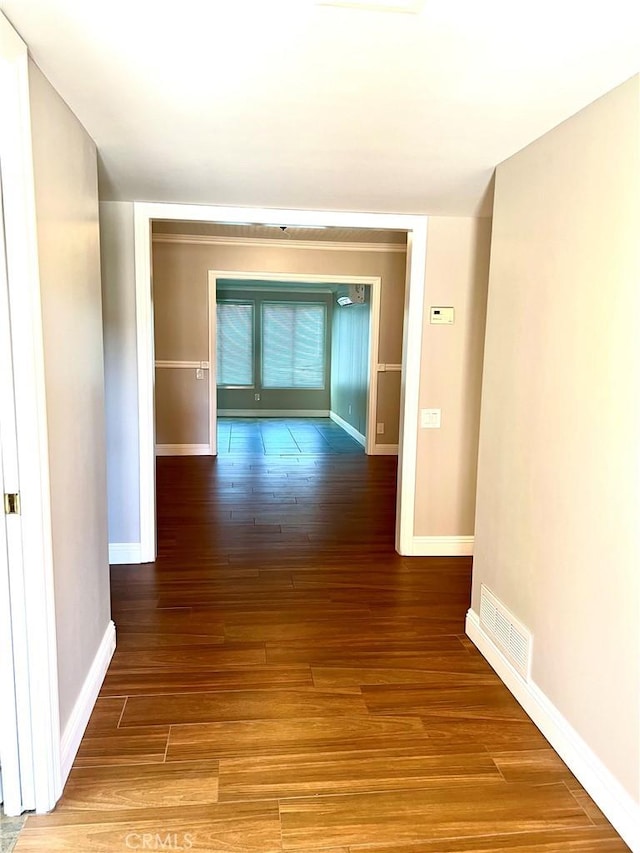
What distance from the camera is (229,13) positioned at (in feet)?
4.63

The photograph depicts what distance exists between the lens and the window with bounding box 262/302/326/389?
10555mm

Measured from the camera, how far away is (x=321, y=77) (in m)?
1.72

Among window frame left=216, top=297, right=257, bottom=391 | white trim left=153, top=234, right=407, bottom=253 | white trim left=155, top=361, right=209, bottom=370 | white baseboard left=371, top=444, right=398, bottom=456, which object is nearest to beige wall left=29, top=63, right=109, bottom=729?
white trim left=153, top=234, right=407, bottom=253

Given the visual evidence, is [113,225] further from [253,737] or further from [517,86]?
[253,737]

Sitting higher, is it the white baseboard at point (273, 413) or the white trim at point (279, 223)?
the white trim at point (279, 223)

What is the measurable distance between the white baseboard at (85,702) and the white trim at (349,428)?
5.15 m

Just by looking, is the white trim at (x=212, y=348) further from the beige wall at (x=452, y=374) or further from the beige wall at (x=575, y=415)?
the beige wall at (x=575, y=415)

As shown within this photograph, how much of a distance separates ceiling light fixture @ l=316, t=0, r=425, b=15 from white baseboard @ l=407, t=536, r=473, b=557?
305 cm

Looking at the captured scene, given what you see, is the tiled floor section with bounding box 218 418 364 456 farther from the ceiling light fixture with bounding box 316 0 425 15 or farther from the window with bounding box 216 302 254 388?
the ceiling light fixture with bounding box 316 0 425 15

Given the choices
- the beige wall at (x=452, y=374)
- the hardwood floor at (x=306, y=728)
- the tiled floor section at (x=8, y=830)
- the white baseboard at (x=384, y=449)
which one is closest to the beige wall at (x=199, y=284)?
the white baseboard at (x=384, y=449)

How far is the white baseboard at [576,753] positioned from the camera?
1.68m

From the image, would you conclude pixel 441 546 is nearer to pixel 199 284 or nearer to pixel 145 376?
pixel 145 376

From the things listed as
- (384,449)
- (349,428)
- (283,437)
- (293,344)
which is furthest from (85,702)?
(293,344)

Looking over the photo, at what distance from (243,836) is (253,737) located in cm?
43
